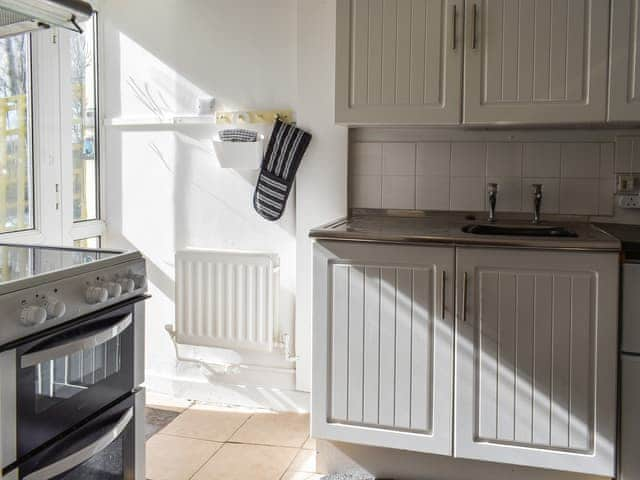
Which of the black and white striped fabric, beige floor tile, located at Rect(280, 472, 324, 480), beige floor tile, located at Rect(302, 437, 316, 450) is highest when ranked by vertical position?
the black and white striped fabric

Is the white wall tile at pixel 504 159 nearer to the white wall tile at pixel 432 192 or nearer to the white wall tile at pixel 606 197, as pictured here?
the white wall tile at pixel 432 192

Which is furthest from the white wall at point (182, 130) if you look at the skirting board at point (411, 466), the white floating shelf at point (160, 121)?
the skirting board at point (411, 466)

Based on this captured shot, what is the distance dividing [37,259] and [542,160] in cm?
200

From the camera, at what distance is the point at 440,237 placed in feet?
7.36

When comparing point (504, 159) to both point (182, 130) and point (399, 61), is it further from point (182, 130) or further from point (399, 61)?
point (182, 130)

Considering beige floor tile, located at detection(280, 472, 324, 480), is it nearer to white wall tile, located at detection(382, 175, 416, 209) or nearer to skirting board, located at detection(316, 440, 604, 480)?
skirting board, located at detection(316, 440, 604, 480)

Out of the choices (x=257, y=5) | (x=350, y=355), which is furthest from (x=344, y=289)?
(x=257, y=5)

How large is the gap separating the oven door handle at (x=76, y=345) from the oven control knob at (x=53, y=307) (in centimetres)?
8

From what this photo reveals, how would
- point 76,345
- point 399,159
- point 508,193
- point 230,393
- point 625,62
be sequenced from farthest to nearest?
point 230,393 < point 399,159 < point 508,193 < point 625,62 < point 76,345

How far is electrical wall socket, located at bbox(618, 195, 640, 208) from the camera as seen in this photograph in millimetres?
2613

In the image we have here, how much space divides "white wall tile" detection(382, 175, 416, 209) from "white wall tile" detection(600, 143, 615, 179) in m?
0.78

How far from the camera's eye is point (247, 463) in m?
2.58

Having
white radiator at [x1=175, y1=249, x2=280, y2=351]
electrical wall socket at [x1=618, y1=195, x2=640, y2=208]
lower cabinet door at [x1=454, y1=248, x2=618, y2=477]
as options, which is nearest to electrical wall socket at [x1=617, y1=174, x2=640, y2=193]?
electrical wall socket at [x1=618, y1=195, x2=640, y2=208]

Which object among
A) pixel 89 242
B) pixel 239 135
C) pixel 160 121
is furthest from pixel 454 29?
pixel 89 242
